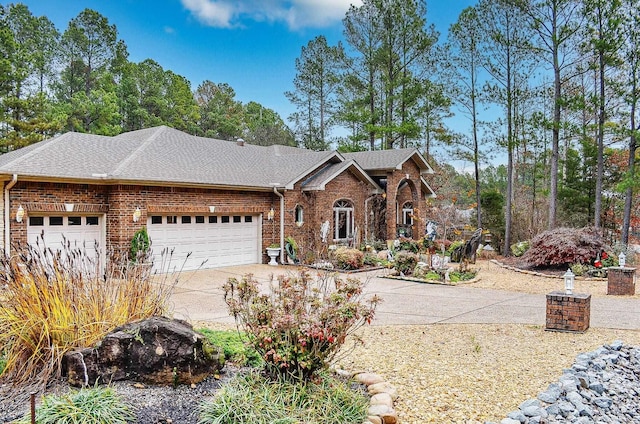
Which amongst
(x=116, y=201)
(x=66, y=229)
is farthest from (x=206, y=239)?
(x=66, y=229)

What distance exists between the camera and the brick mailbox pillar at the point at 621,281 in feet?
33.8

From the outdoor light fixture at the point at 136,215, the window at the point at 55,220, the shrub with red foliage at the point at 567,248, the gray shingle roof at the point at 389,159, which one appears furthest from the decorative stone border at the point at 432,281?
the window at the point at 55,220

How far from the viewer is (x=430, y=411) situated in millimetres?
4008

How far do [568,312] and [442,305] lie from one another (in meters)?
2.64

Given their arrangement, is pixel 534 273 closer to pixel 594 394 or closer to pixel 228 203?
pixel 228 203

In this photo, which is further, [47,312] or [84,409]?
[47,312]

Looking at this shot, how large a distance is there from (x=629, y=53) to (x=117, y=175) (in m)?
17.8

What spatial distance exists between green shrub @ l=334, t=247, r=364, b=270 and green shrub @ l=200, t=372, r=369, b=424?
415 inches

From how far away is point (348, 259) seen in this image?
14.6 meters

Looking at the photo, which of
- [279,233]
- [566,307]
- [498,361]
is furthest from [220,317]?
[279,233]

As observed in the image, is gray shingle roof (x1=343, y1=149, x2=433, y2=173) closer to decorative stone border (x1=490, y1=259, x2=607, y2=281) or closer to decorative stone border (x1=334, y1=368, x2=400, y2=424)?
decorative stone border (x1=490, y1=259, x2=607, y2=281)

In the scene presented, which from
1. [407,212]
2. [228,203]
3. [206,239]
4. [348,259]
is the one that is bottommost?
[348,259]

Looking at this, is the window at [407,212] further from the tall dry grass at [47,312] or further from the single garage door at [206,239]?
the tall dry grass at [47,312]

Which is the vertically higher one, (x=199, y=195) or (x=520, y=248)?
(x=199, y=195)
